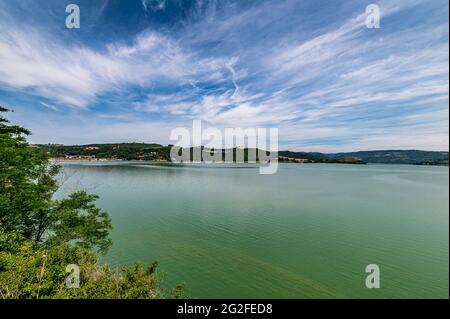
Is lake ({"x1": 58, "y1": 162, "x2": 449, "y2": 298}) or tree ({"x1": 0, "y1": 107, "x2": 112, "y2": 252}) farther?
lake ({"x1": 58, "y1": 162, "x2": 449, "y2": 298})

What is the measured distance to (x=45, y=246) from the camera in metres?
12.4

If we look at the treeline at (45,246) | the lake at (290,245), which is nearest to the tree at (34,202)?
the treeline at (45,246)

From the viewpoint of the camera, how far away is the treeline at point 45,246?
294 inches

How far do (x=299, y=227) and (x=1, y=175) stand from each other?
21.0 m

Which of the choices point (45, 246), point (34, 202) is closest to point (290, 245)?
point (45, 246)

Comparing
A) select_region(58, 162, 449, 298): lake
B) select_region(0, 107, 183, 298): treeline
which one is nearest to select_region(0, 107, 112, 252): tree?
select_region(0, 107, 183, 298): treeline

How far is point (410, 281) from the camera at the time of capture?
13367 mm

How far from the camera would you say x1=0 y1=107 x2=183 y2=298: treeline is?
746cm

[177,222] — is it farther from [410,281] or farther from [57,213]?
[410,281]

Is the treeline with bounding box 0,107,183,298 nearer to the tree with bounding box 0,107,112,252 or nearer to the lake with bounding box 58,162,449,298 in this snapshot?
the tree with bounding box 0,107,112,252

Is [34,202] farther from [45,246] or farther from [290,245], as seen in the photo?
[290,245]
